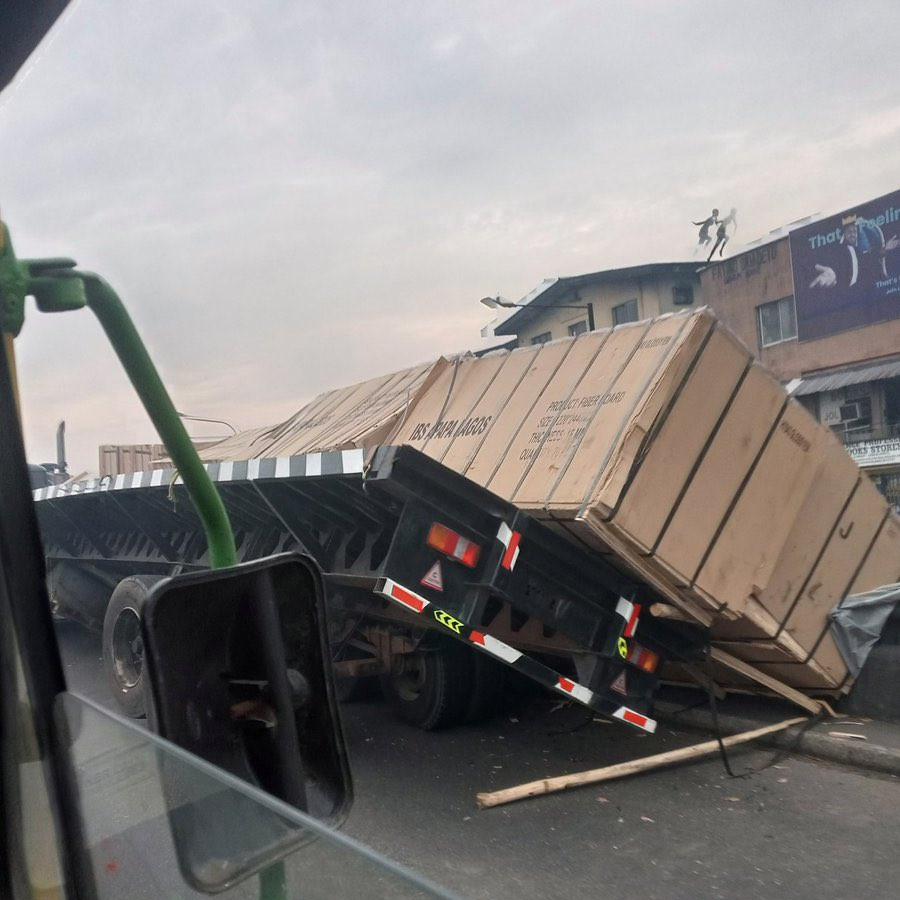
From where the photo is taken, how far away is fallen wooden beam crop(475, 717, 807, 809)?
5.39 metres

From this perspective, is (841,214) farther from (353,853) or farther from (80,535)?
(353,853)

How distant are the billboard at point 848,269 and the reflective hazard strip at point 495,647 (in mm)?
27017

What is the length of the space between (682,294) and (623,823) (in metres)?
32.9

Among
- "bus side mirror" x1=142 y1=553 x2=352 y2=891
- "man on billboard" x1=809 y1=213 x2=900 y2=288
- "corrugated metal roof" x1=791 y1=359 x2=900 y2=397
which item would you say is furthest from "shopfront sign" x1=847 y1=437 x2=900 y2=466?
"bus side mirror" x1=142 y1=553 x2=352 y2=891

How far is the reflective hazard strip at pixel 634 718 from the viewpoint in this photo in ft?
19.7

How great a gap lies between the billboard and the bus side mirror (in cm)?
3082

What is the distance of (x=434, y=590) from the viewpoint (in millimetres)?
5508

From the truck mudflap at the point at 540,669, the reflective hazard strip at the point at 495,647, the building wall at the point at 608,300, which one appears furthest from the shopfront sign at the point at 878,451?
the reflective hazard strip at the point at 495,647

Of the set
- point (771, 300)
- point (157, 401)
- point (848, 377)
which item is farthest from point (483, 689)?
point (771, 300)

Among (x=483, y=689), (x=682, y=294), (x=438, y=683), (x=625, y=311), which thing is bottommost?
(x=483, y=689)

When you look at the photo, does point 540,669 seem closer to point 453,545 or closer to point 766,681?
point 453,545

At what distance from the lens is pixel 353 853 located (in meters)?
1.23

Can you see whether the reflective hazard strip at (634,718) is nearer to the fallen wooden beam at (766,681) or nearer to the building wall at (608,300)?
the fallen wooden beam at (766,681)

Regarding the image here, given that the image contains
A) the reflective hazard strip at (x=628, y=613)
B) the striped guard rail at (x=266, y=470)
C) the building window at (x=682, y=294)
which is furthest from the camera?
the building window at (x=682, y=294)
